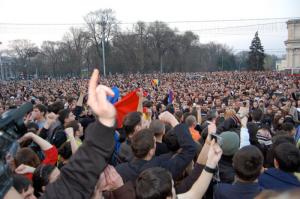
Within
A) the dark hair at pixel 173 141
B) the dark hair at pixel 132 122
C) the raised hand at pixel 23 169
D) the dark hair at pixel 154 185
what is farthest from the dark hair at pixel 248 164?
the raised hand at pixel 23 169

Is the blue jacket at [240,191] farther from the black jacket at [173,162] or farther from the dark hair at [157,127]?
the dark hair at [157,127]

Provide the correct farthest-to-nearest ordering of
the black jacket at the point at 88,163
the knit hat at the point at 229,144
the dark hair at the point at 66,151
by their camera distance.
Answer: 1. the dark hair at the point at 66,151
2. the knit hat at the point at 229,144
3. the black jacket at the point at 88,163

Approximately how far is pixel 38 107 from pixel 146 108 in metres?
3.30

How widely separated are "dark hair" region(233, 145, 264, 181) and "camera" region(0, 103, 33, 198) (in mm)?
1861

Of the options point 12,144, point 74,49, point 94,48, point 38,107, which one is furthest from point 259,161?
point 74,49

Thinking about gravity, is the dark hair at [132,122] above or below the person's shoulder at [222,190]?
above

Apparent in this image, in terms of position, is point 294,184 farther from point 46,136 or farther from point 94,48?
point 94,48

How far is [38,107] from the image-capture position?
264 inches

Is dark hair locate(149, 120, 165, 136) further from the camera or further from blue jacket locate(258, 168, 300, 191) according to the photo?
the camera

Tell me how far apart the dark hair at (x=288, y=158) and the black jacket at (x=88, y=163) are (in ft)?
7.12

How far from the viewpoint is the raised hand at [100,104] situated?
5.08 ft

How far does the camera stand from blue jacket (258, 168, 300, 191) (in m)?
3.02

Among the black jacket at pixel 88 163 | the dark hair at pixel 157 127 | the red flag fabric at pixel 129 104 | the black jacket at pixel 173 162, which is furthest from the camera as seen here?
the red flag fabric at pixel 129 104

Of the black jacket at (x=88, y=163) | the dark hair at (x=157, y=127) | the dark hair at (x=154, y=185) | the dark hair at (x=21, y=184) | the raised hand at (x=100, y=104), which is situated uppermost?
the raised hand at (x=100, y=104)
